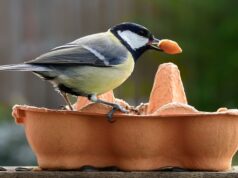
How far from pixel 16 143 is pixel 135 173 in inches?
114

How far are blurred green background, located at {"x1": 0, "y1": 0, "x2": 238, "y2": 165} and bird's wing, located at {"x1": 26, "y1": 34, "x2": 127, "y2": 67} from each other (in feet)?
7.91

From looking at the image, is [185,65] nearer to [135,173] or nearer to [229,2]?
[229,2]

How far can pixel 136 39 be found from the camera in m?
3.56

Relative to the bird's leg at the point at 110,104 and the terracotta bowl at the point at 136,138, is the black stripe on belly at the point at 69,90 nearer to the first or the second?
the bird's leg at the point at 110,104

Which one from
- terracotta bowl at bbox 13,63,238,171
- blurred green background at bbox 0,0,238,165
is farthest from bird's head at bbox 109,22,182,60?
blurred green background at bbox 0,0,238,165

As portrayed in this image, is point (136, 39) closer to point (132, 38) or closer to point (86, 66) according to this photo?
point (132, 38)

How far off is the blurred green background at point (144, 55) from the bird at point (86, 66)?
2421 millimetres

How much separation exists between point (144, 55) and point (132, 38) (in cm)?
332

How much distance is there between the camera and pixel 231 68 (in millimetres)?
6340

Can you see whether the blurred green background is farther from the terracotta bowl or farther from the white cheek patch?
the terracotta bowl

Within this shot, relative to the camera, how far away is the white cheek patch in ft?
11.6

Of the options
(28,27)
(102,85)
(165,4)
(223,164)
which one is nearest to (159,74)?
(102,85)

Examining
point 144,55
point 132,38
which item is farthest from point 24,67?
point 144,55

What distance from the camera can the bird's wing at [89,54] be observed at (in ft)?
11.0
